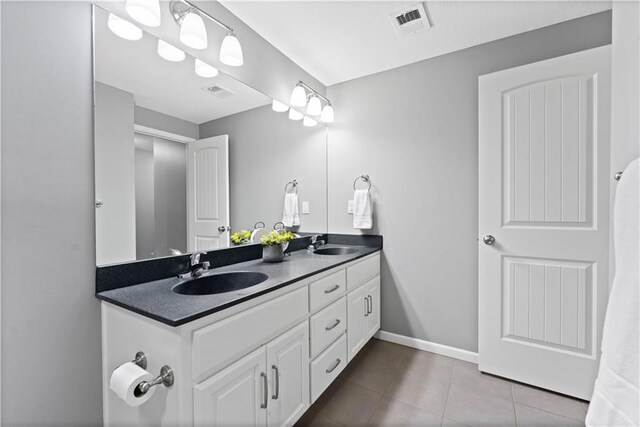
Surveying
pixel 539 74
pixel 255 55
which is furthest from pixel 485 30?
pixel 255 55

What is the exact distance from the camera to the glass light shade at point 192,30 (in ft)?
4.26

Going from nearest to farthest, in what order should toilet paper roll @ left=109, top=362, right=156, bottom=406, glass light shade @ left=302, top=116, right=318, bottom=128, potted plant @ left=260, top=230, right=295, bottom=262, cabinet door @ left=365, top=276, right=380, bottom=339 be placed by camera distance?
toilet paper roll @ left=109, top=362, right=156, bottom=406 → potted plant @ left=260, top=230, right=295, bottom=262 → cabinet door @ left=365, top=276, right=380, bottom=339 → glass light shade @ left=302, top=116, right=318, bottom=128

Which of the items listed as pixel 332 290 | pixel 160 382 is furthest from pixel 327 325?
pixel 160 382

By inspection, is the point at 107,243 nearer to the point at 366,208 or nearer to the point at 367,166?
the point at 366,208

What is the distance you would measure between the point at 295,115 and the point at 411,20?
3.36 feet

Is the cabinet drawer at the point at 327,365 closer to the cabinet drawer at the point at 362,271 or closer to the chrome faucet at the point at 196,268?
the cabinet drawer at the point at 362,271

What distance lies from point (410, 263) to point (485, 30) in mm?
1701

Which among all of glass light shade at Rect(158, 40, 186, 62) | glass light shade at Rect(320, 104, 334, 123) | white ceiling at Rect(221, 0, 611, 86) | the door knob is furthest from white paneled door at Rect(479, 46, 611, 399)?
glass light shade at Rect(158, 40, 186, 62)

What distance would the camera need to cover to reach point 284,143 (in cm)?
221

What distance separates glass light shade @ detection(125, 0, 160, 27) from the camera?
1133 mm

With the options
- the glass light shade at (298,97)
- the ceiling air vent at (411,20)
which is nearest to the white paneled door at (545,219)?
the ceiling air vent at (411,20)

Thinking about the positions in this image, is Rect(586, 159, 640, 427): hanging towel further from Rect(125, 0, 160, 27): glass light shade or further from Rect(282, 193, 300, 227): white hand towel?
Rect(282, 193, 300, 227): white hand towel

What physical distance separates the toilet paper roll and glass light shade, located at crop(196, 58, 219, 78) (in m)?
1.39

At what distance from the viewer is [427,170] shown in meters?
2.13
